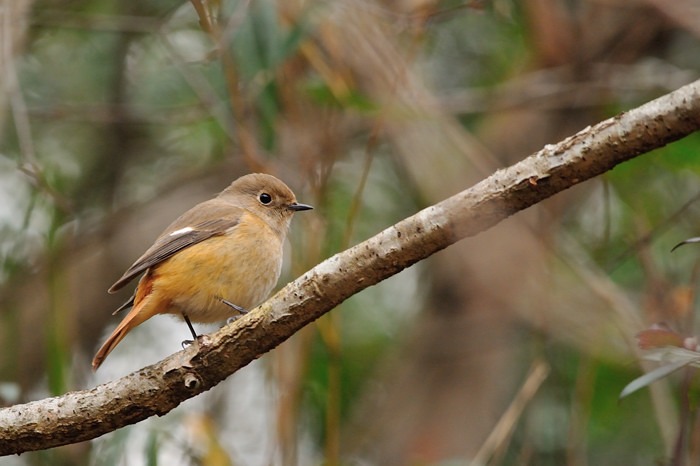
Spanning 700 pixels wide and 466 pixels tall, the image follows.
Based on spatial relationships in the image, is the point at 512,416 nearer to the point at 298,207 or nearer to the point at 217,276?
the point at 298,207

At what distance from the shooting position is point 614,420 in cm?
648

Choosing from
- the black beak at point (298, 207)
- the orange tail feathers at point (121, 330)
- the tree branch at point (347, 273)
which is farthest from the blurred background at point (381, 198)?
the tree branch at point (347, 273)

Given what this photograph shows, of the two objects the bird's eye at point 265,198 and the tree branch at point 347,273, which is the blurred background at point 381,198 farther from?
the tree branch at point 347,273

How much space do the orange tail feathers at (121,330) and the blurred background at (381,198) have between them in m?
0.96

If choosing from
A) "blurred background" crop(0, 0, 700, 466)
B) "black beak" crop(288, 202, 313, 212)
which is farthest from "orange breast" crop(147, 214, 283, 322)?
"blurred background" crop(0, 0, 700, 466)

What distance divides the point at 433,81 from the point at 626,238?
2.00m

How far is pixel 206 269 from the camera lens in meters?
4.30

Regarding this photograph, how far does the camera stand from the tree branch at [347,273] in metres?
2.72

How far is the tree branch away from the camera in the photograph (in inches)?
107

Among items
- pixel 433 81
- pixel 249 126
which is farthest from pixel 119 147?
pixel 433 81

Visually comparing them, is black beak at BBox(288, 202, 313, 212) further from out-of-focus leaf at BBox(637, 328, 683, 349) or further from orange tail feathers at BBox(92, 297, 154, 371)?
out-of-focus leaf at BBox(637, 328, 683, 349)

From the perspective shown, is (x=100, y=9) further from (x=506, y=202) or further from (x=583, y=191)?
(x=506, y=202)

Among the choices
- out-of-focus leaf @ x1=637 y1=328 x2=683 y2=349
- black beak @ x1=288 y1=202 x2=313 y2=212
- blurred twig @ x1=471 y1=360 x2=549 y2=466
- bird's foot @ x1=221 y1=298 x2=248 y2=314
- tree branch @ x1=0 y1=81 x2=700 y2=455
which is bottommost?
blurred twig @ x1=471 y1=360 x2=549 y2=466

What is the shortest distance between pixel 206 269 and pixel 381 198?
3.23 meters
